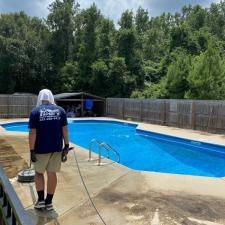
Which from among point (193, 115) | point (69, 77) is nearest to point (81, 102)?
point (69, 77)

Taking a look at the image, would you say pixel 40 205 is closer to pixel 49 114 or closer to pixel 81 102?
pixel 49 114

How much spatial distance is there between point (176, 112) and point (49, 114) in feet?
49.7

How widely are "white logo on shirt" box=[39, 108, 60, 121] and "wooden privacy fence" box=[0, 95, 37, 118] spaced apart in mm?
19799

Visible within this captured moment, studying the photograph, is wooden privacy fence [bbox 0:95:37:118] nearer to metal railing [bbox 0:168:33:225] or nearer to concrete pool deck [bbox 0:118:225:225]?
concrete pool deck [bbox 0:118:225:225]

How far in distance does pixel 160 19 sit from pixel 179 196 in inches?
2098

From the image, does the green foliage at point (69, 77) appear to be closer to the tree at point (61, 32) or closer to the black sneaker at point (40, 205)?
the tree at point (61, 32)

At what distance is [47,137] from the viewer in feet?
14.6

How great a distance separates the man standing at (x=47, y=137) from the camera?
4398 millimetres

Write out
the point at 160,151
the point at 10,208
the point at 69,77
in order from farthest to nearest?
the point at 69,77, the point at 160,151, the point at 10,208

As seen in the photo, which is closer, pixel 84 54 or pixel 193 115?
pixel 193 115

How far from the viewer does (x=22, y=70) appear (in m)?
31.8

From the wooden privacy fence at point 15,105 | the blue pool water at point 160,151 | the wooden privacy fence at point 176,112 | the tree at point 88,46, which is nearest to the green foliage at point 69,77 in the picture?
the tree at point 88,46

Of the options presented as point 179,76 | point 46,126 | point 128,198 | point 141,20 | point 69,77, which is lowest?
point 128,198

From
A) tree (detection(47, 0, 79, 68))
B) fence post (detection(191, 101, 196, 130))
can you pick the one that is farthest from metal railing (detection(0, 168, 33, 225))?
tree (detection(47, 0, 79, 68))
